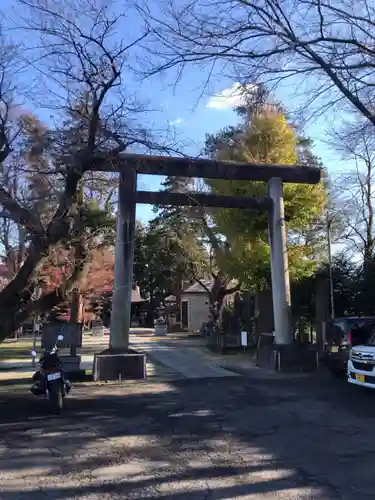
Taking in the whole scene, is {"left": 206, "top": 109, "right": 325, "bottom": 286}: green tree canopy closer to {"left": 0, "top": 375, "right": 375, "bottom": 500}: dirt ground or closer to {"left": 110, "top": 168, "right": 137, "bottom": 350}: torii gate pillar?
{"left": 110, "top": 168, "right": 137, "bottom": 350}: torii gate pillar

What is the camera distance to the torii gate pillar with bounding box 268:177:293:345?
16.9 m

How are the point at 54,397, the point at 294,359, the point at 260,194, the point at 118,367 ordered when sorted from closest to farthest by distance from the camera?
the point at 54,397 → the point at 118,367 → the point at 294,359 → the point at 260,194

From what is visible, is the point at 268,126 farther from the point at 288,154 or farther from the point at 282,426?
the point at 282,426

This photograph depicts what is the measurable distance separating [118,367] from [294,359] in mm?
5205

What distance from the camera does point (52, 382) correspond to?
9.80 m

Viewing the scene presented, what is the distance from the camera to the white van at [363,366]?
11.5 meters

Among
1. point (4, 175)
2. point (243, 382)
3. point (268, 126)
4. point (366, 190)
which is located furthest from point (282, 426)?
point (366, 190)

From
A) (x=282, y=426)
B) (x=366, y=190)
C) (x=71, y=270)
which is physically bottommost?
(x=282, y=426)

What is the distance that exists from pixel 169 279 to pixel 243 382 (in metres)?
37.9

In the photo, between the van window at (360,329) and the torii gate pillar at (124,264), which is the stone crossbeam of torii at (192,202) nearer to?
the torii gate pillar at (124,264)

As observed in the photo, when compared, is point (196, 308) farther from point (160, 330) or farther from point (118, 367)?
point (118, 367)

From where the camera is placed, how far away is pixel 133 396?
11938 millimetres

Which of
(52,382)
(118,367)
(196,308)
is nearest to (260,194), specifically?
(118,367)

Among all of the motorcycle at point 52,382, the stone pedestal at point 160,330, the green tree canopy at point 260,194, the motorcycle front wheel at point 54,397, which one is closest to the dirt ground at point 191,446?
the motorcycle front wheel at point 54,397
